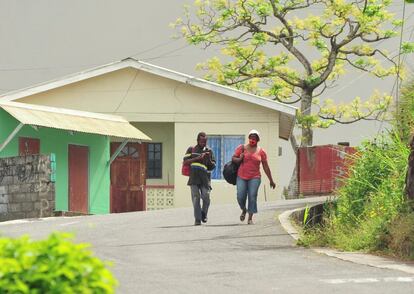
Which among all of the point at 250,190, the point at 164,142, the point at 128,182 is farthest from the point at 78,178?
the point at 250,190

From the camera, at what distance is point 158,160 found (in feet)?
108

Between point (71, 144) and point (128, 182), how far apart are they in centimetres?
388

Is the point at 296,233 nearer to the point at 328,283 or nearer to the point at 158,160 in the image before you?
the point at 328,283

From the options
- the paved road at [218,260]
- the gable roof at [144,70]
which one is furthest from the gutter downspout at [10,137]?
the gable roof at [144,70]

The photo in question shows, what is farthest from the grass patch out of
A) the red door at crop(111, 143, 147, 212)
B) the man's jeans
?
the red door at crop(111, 143, 147, 212)

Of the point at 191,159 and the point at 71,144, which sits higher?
the point at 71,144

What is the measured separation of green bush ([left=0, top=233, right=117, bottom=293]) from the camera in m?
4.90

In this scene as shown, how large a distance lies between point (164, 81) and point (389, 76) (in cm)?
1046

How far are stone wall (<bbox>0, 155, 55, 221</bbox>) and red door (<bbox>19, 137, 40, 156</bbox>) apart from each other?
10.7 feet

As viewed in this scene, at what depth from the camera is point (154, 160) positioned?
3306cm

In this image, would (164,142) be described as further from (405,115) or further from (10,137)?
(405,115)

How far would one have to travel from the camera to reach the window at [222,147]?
31078 millimetres

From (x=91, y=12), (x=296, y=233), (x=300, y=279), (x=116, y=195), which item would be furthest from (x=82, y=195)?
(x=300, y=279)

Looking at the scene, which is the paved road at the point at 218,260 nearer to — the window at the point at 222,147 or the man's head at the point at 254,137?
the man's head at the point at 254,137
